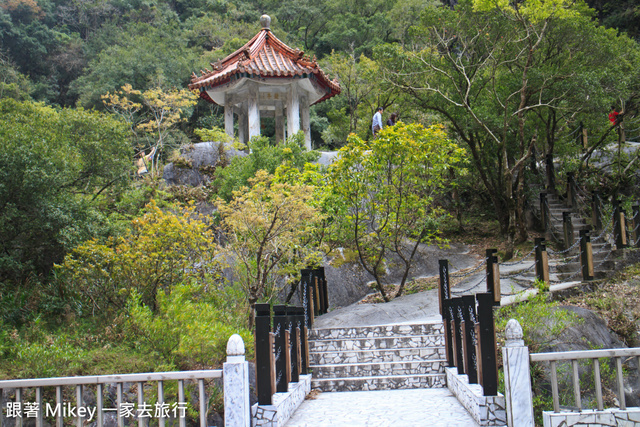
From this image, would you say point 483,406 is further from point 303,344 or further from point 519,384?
point 303,344

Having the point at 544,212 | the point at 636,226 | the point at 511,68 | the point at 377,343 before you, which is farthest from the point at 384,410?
the point at 511,68

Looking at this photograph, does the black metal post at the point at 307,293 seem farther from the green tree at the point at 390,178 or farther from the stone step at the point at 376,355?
the green tree at the point at 390,178

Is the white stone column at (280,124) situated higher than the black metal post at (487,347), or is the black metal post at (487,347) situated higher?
the white stone column at (280,124)

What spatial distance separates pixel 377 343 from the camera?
8.57 meters

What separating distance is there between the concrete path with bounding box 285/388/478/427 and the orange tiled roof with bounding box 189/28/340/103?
36.2 ft

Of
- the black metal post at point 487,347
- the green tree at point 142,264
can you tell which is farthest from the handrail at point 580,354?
the green tree at point 142,264

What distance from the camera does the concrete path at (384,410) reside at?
225 inches

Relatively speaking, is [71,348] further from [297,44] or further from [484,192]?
[297,44]

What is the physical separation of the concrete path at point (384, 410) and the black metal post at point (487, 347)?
50cm

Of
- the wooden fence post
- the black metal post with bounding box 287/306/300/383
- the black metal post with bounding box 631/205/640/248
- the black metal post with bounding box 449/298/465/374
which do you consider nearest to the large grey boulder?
the black metal post with bounding box 287/306/300/383

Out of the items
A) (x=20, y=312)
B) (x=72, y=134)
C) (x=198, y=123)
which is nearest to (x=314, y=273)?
(x=20, y=312)

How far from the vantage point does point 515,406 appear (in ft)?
16.5

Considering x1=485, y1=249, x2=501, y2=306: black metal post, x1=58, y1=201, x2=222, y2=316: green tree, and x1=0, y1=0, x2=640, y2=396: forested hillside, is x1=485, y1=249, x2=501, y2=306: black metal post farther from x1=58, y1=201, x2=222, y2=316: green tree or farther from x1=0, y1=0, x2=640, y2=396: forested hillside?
x1=58, y1=201, x2=222, y2=316: green tree

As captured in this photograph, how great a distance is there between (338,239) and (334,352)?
323 centimetres
